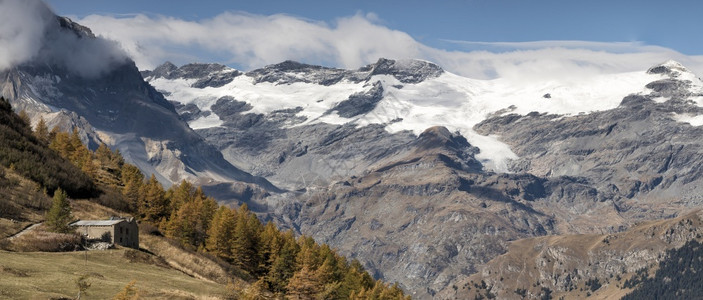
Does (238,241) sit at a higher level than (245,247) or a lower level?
higher

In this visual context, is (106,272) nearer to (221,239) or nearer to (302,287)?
(302,287)

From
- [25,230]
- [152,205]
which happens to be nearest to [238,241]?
[152,205]

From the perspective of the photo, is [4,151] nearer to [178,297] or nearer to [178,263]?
[178,263]

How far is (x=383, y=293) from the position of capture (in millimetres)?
130000

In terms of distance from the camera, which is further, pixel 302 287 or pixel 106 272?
pixel 302 287

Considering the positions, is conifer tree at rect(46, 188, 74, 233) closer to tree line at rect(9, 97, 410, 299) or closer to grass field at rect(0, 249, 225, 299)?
A: grass field at rect(0, 249, 225, 299)

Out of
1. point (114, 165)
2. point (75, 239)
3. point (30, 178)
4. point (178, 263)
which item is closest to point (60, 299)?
point (75, 239)

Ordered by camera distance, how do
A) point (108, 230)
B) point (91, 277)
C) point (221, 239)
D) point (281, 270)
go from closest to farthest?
1. point (91, 277)
2. point (108, 230)
3. point (281, 270)
4. point (221, 239)

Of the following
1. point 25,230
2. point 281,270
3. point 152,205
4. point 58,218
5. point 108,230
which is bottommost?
point 281,270

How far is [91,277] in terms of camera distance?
6812 cm

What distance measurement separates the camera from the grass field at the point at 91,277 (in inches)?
2347

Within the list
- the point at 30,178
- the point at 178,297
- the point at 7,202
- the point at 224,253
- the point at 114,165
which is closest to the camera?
the point at 178,297

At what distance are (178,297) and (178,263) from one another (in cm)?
3138

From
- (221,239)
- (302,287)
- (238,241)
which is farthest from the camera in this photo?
(221,239)
